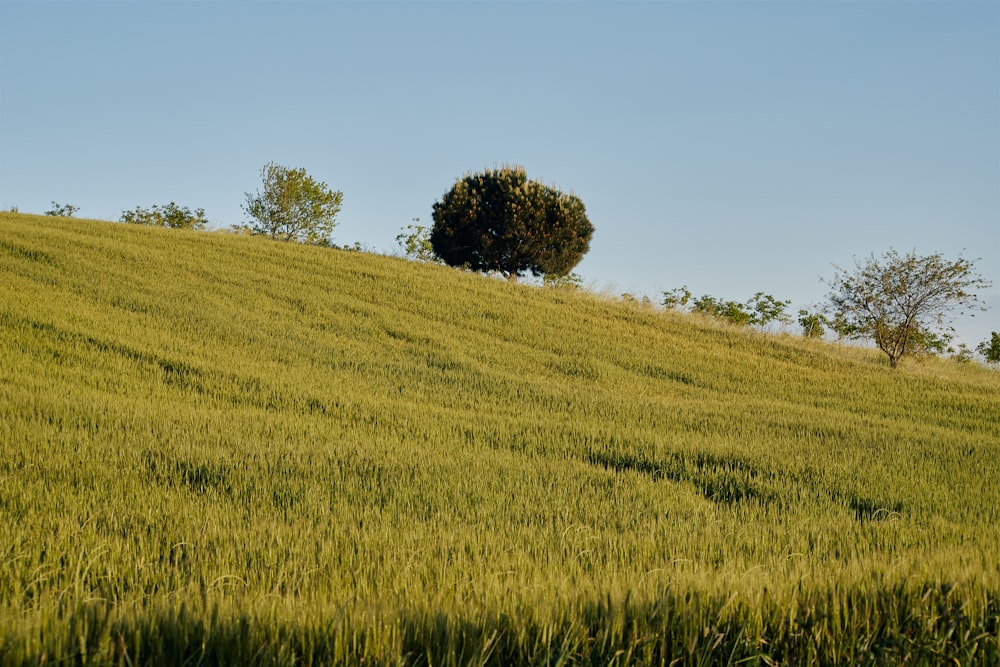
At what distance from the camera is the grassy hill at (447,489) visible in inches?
113

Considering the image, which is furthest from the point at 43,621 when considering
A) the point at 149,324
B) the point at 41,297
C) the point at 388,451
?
the point at 41,297

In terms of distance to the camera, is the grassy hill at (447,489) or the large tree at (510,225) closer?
the grassy hill at (447,489)

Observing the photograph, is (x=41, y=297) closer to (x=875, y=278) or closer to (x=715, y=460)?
(x=715, y=460)

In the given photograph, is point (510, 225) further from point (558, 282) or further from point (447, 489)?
point (447, 489)

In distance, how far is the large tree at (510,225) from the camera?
31.4m

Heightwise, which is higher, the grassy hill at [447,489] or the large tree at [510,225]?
the large tree at [510,225]

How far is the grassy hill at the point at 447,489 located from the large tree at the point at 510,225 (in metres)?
12.5

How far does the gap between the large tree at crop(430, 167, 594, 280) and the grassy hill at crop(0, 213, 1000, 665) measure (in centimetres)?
1254

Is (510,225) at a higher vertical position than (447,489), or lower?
higher

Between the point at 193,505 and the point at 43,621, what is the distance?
3078 mm

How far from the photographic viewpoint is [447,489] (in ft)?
21.6

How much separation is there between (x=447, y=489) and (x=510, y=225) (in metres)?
25.2

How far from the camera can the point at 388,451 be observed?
793 cm

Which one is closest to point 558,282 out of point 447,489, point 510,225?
point 510,225
